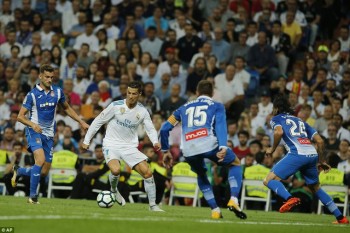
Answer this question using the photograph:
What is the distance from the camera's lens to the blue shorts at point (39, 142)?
18.7m

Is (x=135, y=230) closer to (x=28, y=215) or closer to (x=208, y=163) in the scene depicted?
(x=28, y=215)

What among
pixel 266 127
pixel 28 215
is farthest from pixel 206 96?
pixel 266 127

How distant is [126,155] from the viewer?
18109 mm

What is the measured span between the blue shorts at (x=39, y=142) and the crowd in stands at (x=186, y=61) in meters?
5.25

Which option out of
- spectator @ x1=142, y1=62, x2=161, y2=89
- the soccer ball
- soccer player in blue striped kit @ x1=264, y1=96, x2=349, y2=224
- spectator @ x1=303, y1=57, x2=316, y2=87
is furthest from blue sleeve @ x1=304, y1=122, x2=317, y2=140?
spectator @ x1=142, y1=62, x2=161, y2=89

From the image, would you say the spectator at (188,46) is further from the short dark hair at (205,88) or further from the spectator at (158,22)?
the short dark hair at (205,88)

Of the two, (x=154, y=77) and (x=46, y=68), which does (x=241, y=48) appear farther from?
(x=46, y=68)

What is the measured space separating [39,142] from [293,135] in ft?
16.5

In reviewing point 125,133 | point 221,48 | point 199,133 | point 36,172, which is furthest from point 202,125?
point 221,48

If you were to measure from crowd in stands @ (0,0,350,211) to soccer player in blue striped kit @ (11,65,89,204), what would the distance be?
5.38 meters

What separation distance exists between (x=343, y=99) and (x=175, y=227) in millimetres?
12656

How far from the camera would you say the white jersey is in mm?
18016

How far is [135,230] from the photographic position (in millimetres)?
12914

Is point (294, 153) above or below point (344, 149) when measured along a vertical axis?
A: below
